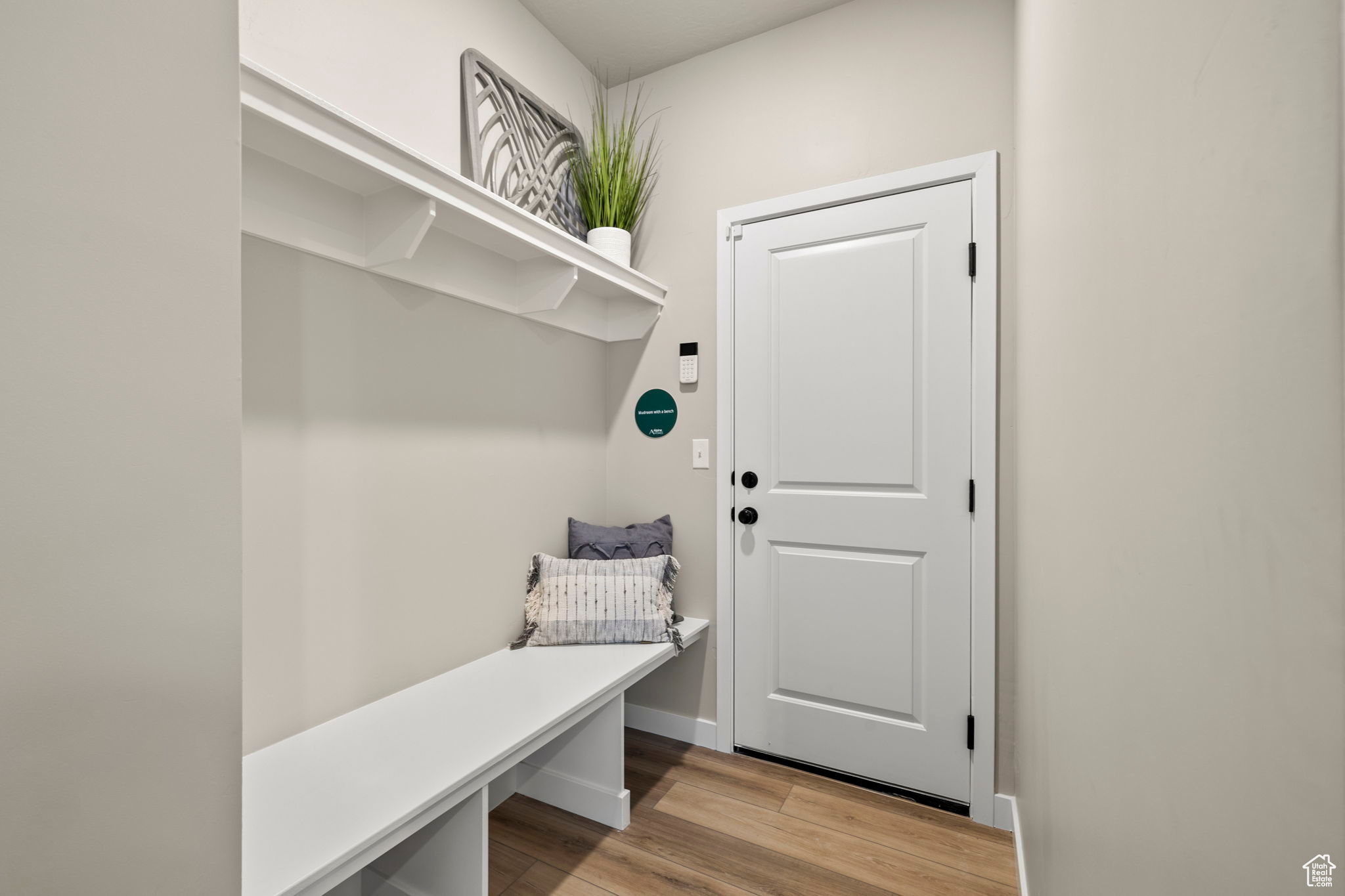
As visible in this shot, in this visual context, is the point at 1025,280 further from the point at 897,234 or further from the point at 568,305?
the point at 568,305

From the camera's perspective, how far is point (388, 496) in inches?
64.2

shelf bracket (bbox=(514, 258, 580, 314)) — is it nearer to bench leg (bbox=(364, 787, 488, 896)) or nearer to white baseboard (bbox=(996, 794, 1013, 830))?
bench leg (bbox=(364, 787, 488, 896))

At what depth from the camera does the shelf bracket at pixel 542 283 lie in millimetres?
1931

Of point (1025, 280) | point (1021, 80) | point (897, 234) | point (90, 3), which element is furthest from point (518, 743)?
point (1021, 80)

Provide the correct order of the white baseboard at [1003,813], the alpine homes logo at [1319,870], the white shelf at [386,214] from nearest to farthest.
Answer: the alpine homes logo at [1319,870] < the white shelf at [386,214] < the white baseboard at [1003,813]

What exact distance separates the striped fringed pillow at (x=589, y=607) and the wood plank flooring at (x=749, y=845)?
51cm

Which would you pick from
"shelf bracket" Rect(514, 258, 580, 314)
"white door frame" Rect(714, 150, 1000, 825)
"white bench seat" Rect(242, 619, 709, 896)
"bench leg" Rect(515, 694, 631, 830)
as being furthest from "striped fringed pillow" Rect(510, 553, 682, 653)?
"white door frame" Rect(714, 150, 1000, 825)

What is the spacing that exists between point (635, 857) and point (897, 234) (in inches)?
81.7

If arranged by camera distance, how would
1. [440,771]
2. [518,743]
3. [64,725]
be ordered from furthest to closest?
1. [518,743]
2. [440,771]
3. [64,725]

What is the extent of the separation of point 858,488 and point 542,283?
127 centimetres

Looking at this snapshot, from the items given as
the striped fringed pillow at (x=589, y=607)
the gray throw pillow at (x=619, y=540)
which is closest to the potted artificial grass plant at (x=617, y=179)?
the gray throw pillow at (x=619, y=540)

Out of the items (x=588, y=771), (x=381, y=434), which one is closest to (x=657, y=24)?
(x=381, y=434)

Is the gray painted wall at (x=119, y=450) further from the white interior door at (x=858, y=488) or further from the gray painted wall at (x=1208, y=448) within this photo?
the white interior door at (x=858, y=488)

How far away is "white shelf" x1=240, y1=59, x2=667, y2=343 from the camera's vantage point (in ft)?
3.82
